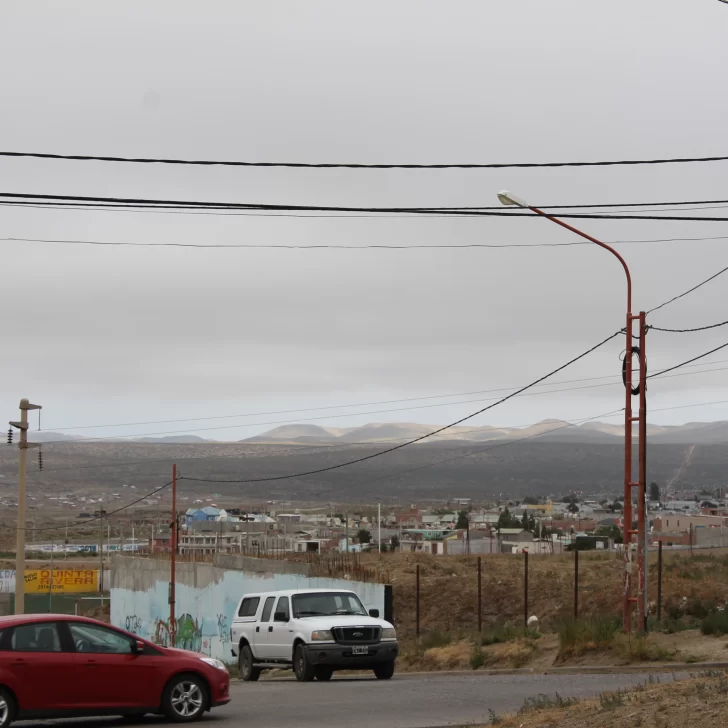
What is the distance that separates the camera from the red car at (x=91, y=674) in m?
13.6

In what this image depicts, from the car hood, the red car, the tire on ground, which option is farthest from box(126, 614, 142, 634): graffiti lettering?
the tire on ground

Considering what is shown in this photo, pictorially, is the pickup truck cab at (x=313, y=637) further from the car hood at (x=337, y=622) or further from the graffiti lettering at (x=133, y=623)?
the graffiti lettering at (x=133, y=623)

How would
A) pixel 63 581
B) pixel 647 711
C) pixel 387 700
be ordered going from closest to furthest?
1. pixel 647 711
2. pixel 387 700
3. pixel 63 581

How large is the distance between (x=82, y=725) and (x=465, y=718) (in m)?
4.68

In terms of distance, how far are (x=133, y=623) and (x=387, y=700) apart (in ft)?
141

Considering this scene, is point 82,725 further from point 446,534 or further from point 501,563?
point 446,534

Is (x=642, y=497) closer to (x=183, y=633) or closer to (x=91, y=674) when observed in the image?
(x=91, y=674)

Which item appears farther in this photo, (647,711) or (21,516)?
(21,516)

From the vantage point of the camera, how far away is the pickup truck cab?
21641mm

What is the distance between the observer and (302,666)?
71.4 ft

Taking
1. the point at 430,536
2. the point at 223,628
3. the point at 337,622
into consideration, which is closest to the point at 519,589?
the point at 223,628

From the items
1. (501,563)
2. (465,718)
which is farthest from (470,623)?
(465,718)

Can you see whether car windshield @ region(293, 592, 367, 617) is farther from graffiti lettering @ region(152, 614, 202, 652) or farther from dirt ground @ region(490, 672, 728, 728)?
graffiti lettering @ region(152, 614, 202, 652)

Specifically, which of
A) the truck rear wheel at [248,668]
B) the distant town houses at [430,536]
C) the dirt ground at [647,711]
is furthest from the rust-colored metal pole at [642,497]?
the distant town houses at [430,536]
